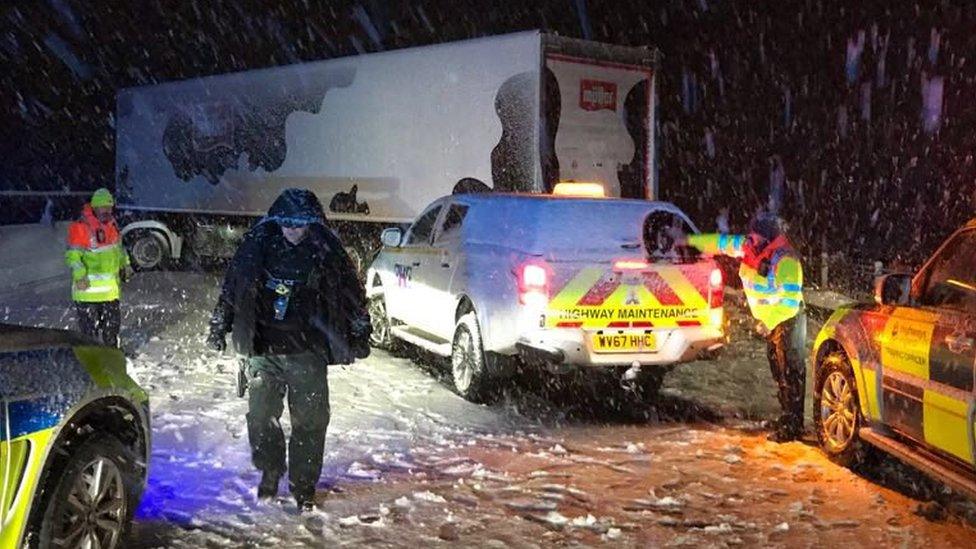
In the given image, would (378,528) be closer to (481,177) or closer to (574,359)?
(574,359)

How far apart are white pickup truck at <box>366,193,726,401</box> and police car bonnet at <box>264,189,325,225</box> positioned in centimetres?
257

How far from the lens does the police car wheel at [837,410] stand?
6.20m

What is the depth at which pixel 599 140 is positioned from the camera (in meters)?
13.4

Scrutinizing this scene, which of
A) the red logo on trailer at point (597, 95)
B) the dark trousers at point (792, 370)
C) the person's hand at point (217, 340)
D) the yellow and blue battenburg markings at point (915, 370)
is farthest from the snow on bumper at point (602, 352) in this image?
the red logo on trailer at point (597, 95)

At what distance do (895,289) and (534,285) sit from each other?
2.67m

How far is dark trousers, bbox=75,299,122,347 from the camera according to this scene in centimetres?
890

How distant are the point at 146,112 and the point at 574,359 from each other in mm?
16207

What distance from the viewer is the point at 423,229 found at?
9719 millimetres

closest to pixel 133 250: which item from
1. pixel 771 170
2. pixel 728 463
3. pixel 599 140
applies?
pixel 599 140

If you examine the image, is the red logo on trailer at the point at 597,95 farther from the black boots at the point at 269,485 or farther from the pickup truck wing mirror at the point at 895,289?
the black boots at the point at 269,485

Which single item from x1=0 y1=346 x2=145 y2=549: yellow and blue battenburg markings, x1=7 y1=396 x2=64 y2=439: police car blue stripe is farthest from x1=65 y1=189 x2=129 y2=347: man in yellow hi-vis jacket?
x1=7 y1=396 x2=64 y2=439: police car blue stripe

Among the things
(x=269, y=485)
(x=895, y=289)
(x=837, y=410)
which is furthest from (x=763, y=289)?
(x=269, y=485)

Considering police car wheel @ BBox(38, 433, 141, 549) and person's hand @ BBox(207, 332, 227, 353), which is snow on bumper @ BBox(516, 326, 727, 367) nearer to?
person's hand @ BBox(207, 332, 227, 353)

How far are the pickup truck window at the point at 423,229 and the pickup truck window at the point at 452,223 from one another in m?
0.23
